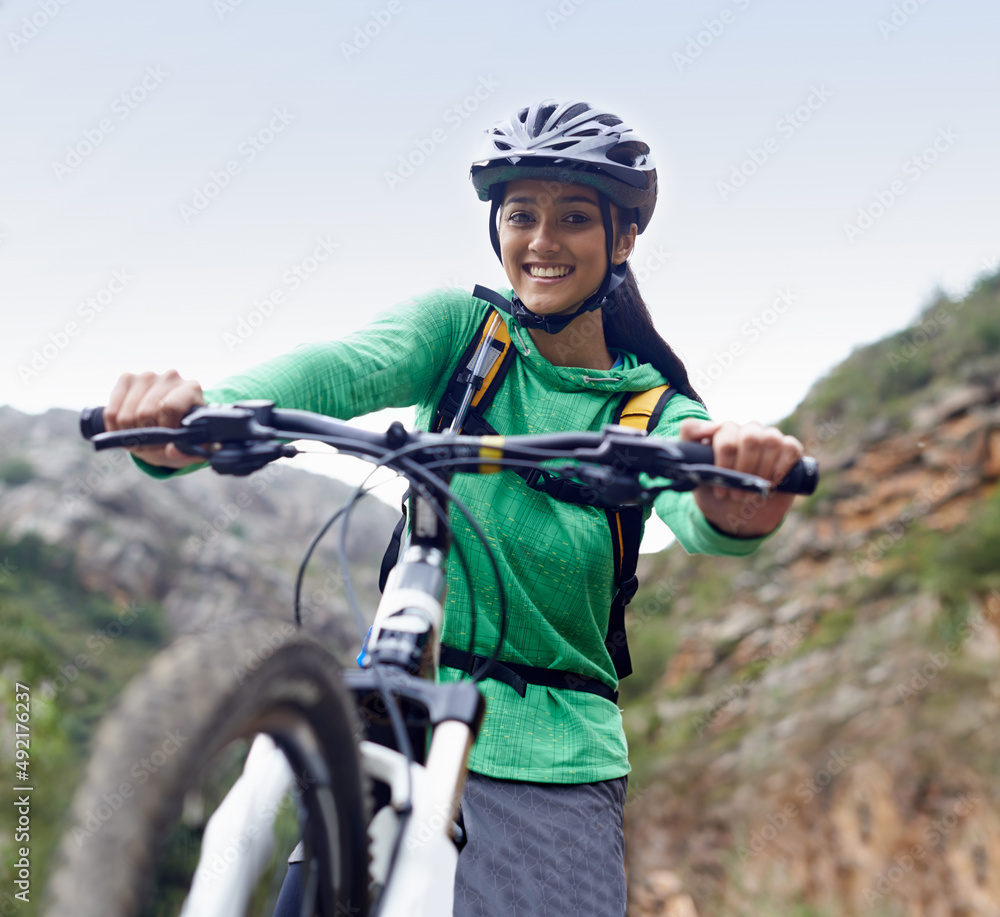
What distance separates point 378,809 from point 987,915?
7.79 metres

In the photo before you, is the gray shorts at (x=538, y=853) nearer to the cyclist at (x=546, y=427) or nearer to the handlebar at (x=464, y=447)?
the cyclist at (x=546, y=427)

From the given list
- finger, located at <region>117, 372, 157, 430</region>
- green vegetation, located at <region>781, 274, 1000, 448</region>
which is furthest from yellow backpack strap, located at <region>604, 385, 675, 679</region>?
green vegetation, located at <region>781, 274, 1000, 448</region>

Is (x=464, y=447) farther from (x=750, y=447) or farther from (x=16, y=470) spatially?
(x=16, y=470)

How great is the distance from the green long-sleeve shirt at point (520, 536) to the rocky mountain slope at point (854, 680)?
4964 mm

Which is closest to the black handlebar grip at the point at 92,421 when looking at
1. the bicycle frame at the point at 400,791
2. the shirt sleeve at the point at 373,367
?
the shirt sleeve at the point at 373,367

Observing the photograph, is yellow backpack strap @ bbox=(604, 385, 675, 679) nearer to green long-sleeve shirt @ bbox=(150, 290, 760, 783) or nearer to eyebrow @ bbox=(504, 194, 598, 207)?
green long-sleeve shirt @ bbox=(150, 290, 760, 783)

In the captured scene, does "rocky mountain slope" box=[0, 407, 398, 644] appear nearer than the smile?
No

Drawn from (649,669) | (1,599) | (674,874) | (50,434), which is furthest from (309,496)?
(674,874)

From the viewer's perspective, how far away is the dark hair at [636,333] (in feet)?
9.71

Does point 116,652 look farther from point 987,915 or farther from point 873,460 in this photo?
point 987,915

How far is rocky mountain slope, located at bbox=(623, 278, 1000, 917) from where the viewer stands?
8641mm

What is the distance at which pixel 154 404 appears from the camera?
6.26ft

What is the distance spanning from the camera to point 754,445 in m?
1.84

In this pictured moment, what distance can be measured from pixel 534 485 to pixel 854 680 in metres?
11.0
